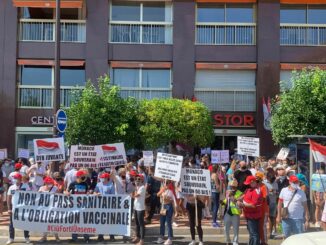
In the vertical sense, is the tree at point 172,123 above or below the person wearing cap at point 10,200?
above

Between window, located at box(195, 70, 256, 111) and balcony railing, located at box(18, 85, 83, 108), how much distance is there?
662cm

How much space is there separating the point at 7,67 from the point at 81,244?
16328mm

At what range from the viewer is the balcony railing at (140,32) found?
27094 mm

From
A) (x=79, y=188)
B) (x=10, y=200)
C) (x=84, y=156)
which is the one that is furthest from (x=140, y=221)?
(x=84, y=156)

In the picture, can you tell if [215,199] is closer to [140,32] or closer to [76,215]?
[76,215]

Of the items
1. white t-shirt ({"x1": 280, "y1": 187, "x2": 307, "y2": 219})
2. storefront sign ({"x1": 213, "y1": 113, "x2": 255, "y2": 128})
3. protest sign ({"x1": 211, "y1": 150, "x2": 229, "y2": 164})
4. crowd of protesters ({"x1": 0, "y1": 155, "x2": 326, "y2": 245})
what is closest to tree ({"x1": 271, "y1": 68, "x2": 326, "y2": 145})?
protest sign ({"x1": 211, "y1": 150, "x2": 229, "y2": 164})

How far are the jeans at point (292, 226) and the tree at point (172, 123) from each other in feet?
39.5

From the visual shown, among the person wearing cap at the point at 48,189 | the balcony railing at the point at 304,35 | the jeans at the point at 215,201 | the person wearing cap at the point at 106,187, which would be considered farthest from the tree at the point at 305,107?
the person wearing cap at the point at 48,189

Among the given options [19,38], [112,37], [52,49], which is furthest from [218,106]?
[19,38]

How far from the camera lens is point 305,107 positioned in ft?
72.8

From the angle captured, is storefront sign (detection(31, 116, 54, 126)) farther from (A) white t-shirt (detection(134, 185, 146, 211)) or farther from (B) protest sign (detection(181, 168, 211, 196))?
(B) protest sign (detection(181, 168, 211, 196))

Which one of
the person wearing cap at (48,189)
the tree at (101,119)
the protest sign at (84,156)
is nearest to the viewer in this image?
the person wearing cap at (48,189)

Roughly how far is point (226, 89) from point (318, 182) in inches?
516

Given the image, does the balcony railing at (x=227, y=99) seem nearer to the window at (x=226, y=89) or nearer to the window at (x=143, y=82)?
the window at (x=226, y=89)
